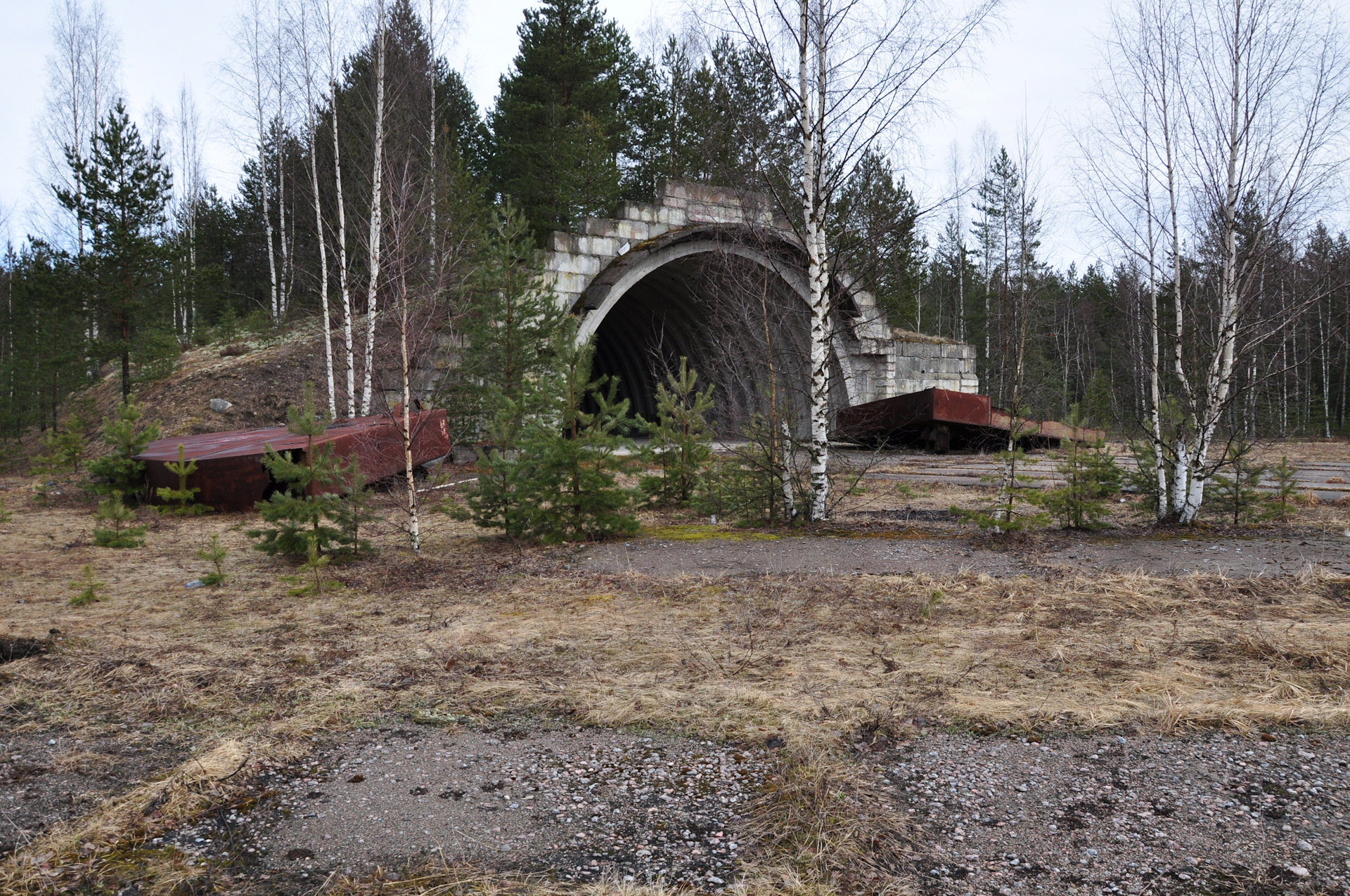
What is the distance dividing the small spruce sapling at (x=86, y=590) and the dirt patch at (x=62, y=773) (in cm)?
257

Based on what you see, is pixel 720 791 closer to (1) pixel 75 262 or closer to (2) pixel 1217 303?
(2) pixel 1217 303

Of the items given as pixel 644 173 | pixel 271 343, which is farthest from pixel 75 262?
pixel 644 173

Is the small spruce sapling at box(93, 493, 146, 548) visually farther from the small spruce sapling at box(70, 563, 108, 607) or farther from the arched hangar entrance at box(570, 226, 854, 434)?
the arched hangar entrance at box(570, 226, 854, 434)

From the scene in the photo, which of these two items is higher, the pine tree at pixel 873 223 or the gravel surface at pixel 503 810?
the pine tree at pixel 873 223

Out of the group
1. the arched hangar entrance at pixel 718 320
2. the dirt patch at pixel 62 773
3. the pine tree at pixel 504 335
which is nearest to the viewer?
the dirt patch at pixel 62 773

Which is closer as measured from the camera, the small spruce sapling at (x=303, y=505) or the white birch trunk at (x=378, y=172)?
the small spruce sapling at (x=303, y=505)

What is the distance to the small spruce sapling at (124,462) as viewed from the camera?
1176 cm

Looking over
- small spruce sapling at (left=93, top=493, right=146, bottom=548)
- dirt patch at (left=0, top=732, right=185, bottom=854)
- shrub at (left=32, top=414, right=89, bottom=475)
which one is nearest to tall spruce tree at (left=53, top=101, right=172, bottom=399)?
shrub at (left=32, top=414, right=89, bottom=475)

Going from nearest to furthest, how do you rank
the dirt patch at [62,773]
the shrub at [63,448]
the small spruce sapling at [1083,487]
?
the dirt patch at [62,773] < the small spruce sapling at [1083,487] < the shrub at [63,448]

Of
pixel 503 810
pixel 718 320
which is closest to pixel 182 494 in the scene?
pixel 718 320

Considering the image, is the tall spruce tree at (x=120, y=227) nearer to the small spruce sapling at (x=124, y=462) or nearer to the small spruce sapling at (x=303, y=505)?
the small spruce sapling at (x=124, y=462)

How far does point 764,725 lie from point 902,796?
752mm

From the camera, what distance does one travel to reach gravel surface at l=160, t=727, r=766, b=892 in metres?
2.69

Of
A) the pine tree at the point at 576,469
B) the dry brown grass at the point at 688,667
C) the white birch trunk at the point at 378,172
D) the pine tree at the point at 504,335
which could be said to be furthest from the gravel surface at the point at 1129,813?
the pine tree at the point at 504,335
